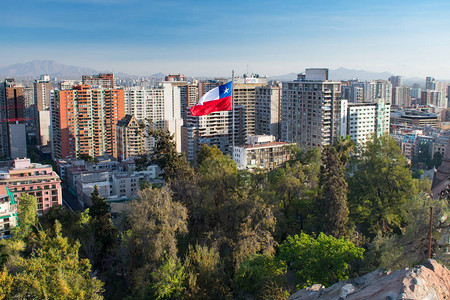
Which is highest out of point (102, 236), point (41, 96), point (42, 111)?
point (41, 96)

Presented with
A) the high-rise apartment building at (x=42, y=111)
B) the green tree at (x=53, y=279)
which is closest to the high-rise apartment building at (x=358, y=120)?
the green tree at (x=53, y=279)

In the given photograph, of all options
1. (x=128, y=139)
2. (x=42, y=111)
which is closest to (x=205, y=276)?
(x=128, y=139)

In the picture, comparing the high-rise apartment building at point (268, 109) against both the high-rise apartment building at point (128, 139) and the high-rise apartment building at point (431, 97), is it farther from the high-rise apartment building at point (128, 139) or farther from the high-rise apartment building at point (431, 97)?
the high-rise apartment building at point (431, 97)

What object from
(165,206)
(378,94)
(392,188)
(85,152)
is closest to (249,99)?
(85,152)

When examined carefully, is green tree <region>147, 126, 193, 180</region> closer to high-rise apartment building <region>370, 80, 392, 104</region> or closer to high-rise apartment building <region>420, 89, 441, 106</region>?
high-rise apartment building <region>370, 80, 392, 104</region>

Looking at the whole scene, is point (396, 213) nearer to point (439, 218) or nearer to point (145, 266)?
point (439, 218)

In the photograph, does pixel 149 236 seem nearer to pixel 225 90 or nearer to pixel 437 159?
pixel 225 90
